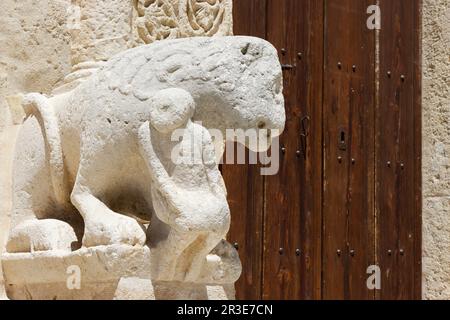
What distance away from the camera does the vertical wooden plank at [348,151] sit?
4.31 meters

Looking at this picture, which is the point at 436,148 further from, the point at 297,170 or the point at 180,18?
the point at 180,18

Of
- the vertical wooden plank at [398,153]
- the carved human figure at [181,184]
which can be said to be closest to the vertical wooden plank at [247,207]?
the vertical wooden plank at [398,153]

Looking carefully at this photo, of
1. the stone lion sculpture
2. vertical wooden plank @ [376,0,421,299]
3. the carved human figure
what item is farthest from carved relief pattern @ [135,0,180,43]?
vertical wooden plank @ [376,0,421,299]

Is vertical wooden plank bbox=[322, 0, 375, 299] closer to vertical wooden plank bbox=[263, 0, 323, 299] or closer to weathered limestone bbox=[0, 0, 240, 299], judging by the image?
vertical wooden plank bbox=[263, 0, 323, 299]

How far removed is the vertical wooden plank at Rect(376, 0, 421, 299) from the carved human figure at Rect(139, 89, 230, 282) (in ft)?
6.79

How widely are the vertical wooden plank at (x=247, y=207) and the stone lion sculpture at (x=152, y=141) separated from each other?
124 cm

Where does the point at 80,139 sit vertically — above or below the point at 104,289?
above

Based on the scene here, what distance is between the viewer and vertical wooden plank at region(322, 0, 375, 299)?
431 cm

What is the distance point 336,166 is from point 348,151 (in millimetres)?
85

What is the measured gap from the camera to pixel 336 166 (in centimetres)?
434
